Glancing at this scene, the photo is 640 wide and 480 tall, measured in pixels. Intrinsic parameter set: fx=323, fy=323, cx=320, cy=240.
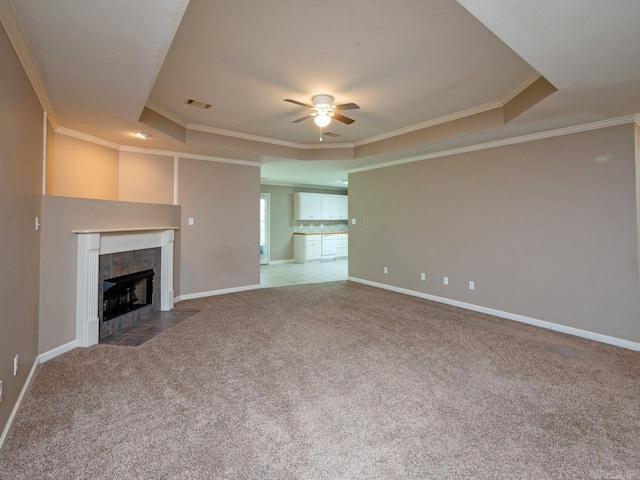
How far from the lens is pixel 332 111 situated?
151 inches

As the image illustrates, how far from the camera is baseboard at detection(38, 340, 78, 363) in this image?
3.04 metres

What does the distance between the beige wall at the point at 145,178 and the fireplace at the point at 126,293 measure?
4.43 ft

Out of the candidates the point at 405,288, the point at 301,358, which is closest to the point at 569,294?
the point at 405,288

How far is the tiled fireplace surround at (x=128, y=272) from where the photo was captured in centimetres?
373

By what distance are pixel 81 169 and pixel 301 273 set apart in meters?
5.12

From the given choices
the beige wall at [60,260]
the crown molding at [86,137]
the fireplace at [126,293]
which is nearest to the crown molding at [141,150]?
the crown molding at [86,137]

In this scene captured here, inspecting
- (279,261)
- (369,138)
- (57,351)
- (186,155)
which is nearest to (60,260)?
(57,351)

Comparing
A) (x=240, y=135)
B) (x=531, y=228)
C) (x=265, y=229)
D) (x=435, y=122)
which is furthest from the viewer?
(x=265, y=229)

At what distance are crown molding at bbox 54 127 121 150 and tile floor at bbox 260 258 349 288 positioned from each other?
3.57m

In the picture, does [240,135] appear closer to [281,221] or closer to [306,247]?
[281,221]

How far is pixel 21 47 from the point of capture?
2.21 meters

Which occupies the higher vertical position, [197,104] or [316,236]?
[197,104]

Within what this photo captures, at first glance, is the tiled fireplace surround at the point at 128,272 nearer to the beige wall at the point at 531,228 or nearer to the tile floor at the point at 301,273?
the tile floor at the point at 301,273

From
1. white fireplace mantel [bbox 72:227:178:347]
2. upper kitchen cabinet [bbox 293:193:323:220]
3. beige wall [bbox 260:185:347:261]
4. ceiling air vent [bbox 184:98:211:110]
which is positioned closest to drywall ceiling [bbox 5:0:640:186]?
ceiling air vent [bbox 184:98:211:110]
